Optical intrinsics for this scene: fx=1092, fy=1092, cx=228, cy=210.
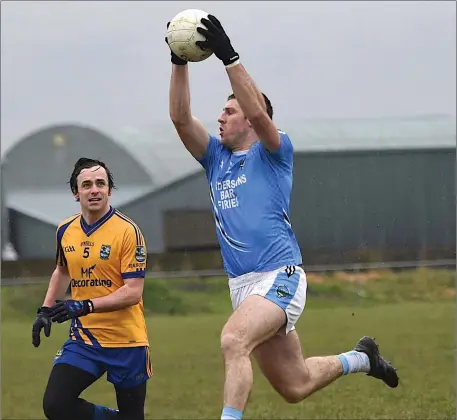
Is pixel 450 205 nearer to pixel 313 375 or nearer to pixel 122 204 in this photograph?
pixel 122 204

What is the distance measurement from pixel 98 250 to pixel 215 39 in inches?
67.2

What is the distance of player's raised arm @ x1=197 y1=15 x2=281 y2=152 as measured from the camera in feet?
22.3

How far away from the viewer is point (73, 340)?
7535 mm

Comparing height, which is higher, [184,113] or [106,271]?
[184,113]

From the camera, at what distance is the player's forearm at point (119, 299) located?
7270mm

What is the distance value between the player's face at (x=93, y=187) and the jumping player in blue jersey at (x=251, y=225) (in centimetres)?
63

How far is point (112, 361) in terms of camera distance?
24.7 feet

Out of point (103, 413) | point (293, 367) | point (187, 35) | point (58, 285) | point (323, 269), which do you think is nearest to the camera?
point (187, 35)

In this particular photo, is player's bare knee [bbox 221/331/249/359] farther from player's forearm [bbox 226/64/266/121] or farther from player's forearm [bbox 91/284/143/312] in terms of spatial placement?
player's forearm [bbox 226/64/266/121]

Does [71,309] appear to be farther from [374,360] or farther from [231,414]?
[374,360]

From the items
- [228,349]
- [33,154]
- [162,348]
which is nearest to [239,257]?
[228,349]

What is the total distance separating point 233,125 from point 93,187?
1079mm

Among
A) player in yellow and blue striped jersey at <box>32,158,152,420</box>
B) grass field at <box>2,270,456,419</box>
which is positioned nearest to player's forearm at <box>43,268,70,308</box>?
player in yellow and blue striped jersey at <box>32,158,152,420</box>

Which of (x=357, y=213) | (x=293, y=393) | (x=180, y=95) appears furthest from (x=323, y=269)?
(x=180, y=95)
